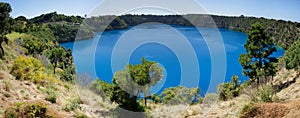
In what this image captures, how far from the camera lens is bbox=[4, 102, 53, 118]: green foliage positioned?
9797mm

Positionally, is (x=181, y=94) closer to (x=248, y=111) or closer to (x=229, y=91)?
(x=229, y=91)

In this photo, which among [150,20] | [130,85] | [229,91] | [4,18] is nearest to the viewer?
[130,85]

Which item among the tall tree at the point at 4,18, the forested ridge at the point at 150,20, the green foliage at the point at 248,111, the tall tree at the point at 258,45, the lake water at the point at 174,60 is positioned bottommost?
the green foliage at the point at 248,111

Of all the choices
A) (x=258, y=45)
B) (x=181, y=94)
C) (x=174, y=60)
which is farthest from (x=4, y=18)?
(x=174, y=60)

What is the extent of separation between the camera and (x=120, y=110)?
17500mm

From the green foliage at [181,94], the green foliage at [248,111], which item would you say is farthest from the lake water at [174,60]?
the green foliage at [248,111]

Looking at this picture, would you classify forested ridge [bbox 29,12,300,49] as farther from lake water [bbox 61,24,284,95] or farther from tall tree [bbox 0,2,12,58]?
tall tree [bbox 0,2,12,58]

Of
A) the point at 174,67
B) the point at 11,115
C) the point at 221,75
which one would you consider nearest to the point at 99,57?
the point at 174,67

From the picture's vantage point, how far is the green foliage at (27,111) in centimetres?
980

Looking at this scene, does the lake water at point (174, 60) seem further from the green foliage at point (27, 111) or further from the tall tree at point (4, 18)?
the green foliage at point (27, 111)

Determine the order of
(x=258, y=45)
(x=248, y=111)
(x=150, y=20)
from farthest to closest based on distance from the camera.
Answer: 1. (x=150, y=20)
2. (x=258, y=45)
3. (x=248, y=111)

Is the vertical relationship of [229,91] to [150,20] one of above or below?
below

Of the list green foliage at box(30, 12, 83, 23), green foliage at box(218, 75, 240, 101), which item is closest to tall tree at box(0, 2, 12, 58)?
green foliage at box(218, 75, 240, 101)

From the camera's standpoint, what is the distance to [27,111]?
33.7 feet
